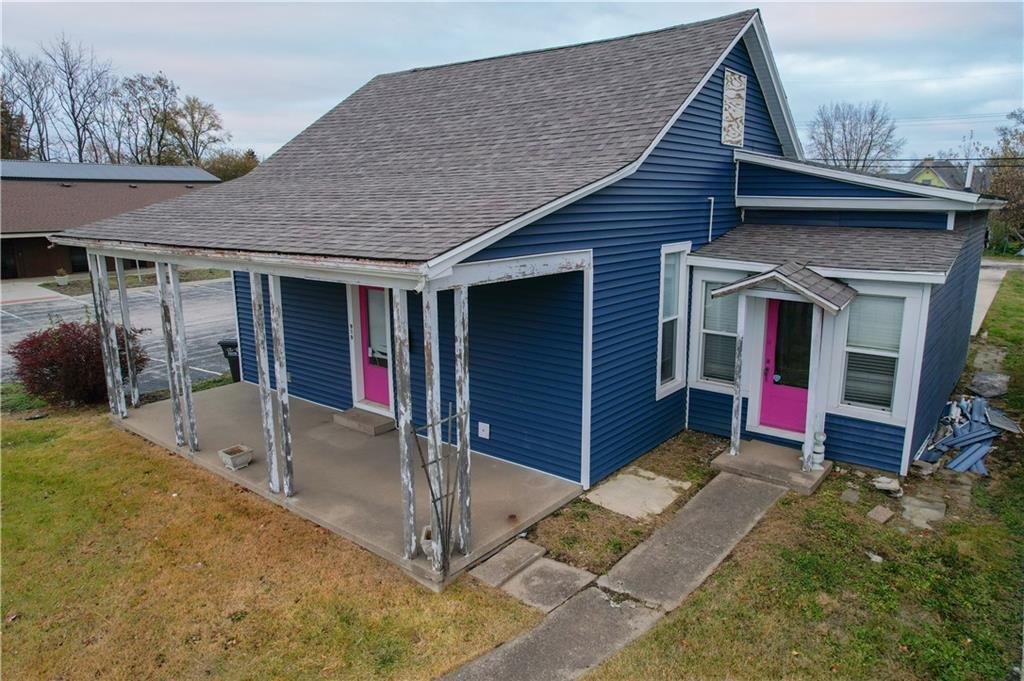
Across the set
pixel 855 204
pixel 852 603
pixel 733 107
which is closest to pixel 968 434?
pixel 855 204

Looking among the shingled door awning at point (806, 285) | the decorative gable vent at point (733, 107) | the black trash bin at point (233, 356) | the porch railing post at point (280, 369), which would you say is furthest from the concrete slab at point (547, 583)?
the black trash bin at point (233, 356)

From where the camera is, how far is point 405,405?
5.51 metres

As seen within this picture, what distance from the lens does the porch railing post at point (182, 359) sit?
8.07m

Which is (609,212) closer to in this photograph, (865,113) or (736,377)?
(736,377)

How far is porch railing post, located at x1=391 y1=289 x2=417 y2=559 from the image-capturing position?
5.41m

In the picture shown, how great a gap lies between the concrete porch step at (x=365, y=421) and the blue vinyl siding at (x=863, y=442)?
6104mm

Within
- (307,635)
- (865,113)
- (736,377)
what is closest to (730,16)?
(736,377)

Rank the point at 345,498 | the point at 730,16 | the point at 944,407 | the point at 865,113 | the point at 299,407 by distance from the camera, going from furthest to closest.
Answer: the point at 865,113 < the point at 299,407 < the point at 944,407 < the point at 730,16 < the point at 345,498

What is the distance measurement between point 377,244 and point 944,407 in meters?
9.33

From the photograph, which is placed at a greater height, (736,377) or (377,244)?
(377,244)

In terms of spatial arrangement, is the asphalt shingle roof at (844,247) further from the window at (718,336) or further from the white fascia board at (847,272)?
the window at (718,336)

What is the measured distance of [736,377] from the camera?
329 inches

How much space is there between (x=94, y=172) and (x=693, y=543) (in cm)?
4062

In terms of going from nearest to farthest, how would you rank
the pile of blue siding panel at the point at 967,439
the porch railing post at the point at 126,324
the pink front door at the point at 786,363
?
the pile of blue siding panel at the point at 967,439 < the pink front door at the point at 786,363 < the porch railing post at the point at 126,324
